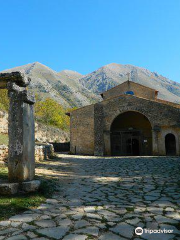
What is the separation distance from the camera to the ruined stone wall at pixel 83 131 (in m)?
19.9

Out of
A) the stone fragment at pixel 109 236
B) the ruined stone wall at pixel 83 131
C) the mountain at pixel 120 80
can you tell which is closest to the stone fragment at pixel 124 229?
the stone fragment at pixel 109 236

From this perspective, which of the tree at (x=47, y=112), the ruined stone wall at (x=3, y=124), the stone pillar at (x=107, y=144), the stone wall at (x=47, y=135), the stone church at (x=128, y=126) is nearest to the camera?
the ruined stone wall at (x=3, y=124)

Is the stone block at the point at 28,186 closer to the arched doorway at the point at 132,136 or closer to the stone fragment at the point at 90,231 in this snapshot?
the stone fragment at the point at 90,231

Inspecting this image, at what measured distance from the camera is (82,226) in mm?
2820

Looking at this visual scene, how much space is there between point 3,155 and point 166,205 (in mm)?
7159

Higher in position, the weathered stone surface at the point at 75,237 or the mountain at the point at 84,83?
the mountain at the point at 84,83

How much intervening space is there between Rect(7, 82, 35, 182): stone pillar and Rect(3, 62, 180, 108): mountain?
6688 centimetres

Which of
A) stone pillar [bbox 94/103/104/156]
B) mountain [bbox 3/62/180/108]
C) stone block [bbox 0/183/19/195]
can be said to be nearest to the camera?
stone block [bbox 0/183/19/195]

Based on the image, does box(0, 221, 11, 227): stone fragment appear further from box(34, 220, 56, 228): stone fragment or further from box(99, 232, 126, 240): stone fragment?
box(99, 232, 126, 240): stone fragment

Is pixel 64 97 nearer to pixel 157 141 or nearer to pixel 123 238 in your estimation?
pixel 157 141

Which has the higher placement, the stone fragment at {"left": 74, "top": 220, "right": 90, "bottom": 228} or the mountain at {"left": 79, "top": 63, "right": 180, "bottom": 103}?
the mountain at {"left": 79, "top": 63, "right": 180, "bottom": 103}

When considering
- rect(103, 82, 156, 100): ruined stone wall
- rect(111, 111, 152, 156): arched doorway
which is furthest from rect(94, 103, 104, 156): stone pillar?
rect(103, 82, 156, 100): ruined stone wall

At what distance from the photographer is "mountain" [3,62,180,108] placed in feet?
264

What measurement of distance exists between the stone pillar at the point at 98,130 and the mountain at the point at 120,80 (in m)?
106
